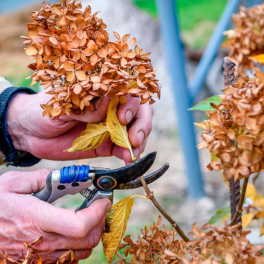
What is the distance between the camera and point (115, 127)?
64 cm

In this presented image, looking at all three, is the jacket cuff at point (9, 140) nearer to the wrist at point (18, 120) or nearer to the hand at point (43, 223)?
the wrist at point (18, 120)

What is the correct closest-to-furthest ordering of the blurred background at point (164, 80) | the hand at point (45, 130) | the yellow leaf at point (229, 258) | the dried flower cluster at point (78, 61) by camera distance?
1. the yellow leaf at point (229, 258)
2. the dried flower cluster at point (78, 61)
3. the hand at point (45, 130)
4. the blurred background at point (164, 80)

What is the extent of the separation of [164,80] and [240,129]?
3.02 m

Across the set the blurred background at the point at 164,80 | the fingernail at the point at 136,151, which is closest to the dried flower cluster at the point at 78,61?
the fingernail at the point at 136,151

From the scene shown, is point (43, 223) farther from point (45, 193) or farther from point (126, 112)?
point (126, 112)

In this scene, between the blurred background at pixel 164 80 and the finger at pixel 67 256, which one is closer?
the finger at pixel 67 256

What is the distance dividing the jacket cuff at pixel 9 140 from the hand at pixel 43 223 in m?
0.29

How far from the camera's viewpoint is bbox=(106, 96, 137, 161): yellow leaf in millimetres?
623

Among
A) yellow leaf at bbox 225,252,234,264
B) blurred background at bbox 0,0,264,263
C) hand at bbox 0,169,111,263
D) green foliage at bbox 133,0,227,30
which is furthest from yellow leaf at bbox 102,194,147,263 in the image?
green foliage at bbox 133,0,227,30

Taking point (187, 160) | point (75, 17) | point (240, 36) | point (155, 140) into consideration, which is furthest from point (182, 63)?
point (75, 17)

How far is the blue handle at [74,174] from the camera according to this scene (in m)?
0.60

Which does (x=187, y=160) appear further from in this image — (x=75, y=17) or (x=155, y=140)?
(x=75, y=17)

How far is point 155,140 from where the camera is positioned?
10.1 feet

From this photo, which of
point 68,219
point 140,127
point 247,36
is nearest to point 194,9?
point 247,36
